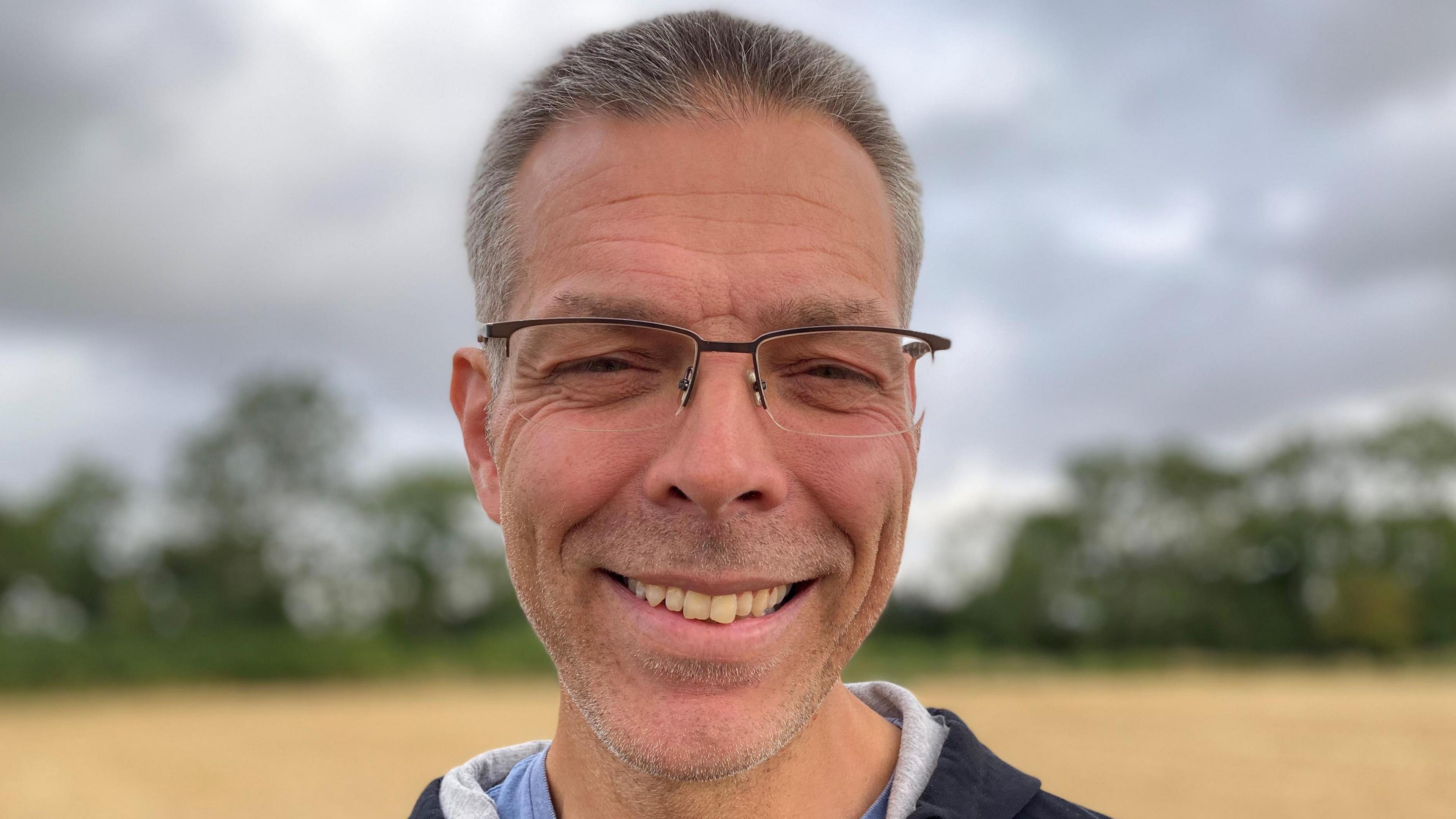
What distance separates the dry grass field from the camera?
19031 millimetres

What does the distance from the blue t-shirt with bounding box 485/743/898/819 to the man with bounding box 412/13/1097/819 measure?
0.6 inches

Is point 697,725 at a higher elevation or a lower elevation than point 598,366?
lower

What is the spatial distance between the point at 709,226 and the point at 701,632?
33.0 inches

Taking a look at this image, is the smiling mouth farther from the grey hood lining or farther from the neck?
the grey hood lining

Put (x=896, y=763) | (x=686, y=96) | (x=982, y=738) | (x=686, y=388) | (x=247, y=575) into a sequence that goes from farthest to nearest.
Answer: (x=247, y=575), (x=982, y=738), (x=896, y=763), (x=686, y=96), (x=686, y=388)

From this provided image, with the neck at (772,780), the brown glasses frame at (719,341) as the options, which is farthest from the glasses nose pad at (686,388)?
the neck at (772,780)

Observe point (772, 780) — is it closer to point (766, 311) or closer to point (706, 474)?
point (706, 474)

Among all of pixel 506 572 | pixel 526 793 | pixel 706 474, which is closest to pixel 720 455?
pixel 706 474

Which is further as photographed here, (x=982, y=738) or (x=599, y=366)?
(x=982, y=738)

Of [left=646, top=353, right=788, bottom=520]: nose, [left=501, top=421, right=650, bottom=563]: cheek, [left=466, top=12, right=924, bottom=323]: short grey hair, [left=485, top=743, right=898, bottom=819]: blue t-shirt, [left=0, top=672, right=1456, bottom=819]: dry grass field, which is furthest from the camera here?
[left=0, top=672, right=1456, bottom=819]: dry grass field

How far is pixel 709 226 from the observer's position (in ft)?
7.24

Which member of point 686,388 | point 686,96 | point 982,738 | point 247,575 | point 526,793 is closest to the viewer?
point 686,388

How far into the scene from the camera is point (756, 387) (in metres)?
2.10

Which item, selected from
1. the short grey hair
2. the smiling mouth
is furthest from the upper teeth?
the short grey hair
